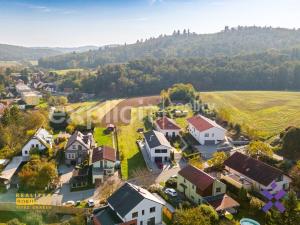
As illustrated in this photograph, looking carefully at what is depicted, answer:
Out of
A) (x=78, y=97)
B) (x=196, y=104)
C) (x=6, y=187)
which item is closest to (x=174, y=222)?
(x=6, y=187)

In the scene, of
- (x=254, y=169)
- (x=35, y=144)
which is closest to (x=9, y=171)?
(x=35, y=144)

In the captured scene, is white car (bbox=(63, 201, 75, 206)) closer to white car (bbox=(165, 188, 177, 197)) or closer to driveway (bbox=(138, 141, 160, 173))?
white car (bbox=(165, 188, 177, 197))

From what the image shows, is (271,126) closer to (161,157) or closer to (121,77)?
(161,157)

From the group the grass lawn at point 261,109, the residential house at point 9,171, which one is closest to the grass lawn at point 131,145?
the residential house at point 9,171

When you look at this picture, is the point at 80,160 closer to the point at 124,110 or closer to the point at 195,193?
the point at 195,193

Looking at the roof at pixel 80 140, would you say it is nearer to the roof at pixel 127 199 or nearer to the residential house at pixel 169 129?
the residential house at pixel 169 129
